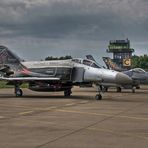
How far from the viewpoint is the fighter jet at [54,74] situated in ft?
76.1

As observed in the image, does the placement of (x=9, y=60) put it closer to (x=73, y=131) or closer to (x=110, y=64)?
(x=73, y=131)

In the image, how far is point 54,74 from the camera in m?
25.0

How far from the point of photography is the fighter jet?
23.2 metres

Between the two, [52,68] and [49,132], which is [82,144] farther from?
[52,68]

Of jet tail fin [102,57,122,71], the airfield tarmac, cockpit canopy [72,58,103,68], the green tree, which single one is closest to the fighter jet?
cockpit canopy [72,58,103,68]

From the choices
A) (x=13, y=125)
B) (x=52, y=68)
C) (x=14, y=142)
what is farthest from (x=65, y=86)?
(x=14, y=142)

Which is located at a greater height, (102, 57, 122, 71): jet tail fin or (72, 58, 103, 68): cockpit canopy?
(102, 57, 122, 71): jet tail fin

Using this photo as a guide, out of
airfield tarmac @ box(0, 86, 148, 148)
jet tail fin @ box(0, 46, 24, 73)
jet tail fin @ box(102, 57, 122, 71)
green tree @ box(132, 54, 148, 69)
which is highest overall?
green tree @ box(132, 54, 148, 69)

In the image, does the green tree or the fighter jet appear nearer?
the fighter jet

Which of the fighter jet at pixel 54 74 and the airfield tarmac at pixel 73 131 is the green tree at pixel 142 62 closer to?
the fighter jet at pixel 54 74

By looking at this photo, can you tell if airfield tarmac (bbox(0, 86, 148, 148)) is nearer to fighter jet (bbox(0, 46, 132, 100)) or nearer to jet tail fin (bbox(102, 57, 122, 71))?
fighter jet (bbox(0, 46, 132, 100))

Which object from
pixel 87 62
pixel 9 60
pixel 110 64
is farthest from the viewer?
pixel 110 64

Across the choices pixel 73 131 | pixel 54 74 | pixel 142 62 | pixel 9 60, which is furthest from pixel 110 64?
pixel 142 62

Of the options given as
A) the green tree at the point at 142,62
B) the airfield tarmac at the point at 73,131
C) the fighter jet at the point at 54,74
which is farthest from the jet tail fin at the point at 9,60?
the green tree at the point at 142,62
